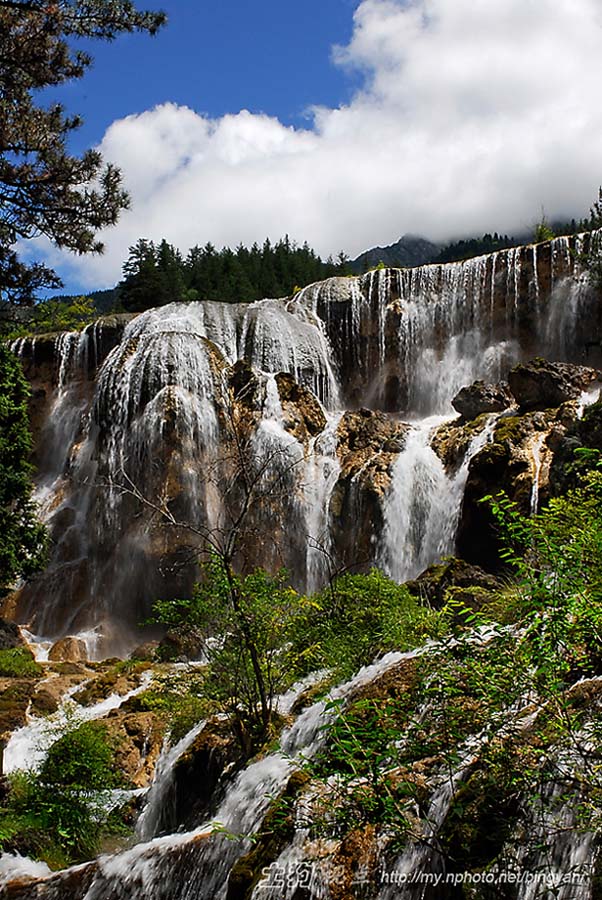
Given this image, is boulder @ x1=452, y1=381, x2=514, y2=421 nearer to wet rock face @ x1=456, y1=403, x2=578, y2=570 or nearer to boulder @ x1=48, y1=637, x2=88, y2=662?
wet rock face @ x1=456, y1=403, x2=578, y2=570

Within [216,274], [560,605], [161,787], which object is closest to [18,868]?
[161,787]

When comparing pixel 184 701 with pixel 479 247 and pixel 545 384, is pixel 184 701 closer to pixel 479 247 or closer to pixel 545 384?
pixel 545 384

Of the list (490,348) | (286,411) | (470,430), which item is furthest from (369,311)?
(470,430)

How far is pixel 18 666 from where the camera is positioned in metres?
18.0

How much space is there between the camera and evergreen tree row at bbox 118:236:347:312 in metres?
48.6

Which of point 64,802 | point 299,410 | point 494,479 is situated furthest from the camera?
point 299,410

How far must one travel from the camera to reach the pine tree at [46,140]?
353 inches

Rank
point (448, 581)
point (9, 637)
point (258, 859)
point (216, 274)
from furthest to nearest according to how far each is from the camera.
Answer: point (216, 274) → point (9, 637) → point (448, 581) → point (258, 859)

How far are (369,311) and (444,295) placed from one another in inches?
132

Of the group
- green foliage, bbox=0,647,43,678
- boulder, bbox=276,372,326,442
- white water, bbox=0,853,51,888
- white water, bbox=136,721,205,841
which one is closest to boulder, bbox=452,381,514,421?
boulder, bbox=276,372,326,442

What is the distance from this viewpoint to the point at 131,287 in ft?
162

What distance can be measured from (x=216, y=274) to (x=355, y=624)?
47.1 m

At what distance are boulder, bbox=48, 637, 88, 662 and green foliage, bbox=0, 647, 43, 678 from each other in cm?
189

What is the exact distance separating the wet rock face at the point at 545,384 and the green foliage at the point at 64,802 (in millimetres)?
15115
